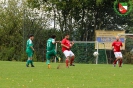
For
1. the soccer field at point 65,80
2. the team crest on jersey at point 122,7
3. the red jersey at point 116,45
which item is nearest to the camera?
the soccer field at point 65,80

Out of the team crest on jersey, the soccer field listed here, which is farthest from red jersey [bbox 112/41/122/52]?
the team crest on jersey

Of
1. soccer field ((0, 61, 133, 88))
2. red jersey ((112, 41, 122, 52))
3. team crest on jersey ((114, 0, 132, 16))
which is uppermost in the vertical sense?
team crest on jersey ((114, 0, 132, 16))

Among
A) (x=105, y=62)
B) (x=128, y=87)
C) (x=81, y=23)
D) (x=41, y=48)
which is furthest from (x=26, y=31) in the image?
(x=128, y=87)

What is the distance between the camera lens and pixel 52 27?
47656mm

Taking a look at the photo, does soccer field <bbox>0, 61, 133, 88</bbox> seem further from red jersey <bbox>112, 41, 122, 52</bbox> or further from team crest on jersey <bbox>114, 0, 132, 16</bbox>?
team crest on jersey <bbox>114, 0, 132, 16</bbox>

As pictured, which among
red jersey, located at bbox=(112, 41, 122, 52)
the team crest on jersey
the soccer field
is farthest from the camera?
the team crest on jersey

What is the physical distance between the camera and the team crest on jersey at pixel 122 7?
44.2m

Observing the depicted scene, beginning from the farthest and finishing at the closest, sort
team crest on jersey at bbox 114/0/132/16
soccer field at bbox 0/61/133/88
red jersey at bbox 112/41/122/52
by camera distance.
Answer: team crest on jersey at bbox 114/0/132/16 < red jersey at bbox 112/41/122/52 < soccer field at bbox 0/61/133/88

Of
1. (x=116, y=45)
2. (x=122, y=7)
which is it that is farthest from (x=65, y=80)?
(x=122, y=7)

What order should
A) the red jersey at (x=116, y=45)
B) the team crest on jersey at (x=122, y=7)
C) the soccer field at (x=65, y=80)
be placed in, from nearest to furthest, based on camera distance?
the soccer field at (x=65, y=80)
the red jersey at (x=116, y=45)
the team crest on jersey at (x=122, y=7)

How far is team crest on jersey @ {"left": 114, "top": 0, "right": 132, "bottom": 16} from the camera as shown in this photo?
44219mm

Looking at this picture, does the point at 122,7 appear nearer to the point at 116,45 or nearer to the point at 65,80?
the point at 116,45

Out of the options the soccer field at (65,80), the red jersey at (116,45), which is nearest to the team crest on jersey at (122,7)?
the red jersey at (116,45)

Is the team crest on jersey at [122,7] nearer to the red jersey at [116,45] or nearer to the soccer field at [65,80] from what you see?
the red jersey at [116,45]
